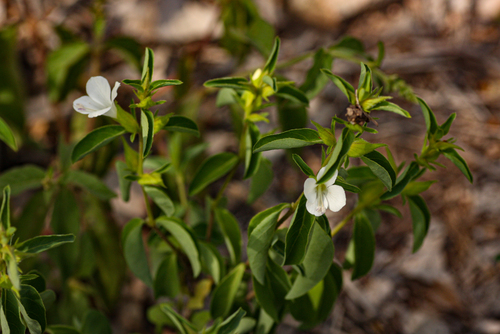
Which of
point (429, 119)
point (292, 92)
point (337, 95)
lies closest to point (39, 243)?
point (292, 92)

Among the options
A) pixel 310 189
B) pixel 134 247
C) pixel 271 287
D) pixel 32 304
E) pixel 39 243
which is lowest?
pixel 271 287

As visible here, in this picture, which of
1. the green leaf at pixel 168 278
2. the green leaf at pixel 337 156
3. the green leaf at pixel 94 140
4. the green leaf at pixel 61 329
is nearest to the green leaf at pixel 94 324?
the green leaf at pixel 61 329

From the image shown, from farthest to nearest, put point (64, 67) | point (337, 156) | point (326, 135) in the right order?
point (64, 67) < point (326, 135) < point (337, 156)

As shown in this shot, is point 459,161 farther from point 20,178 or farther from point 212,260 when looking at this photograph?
point 20,178

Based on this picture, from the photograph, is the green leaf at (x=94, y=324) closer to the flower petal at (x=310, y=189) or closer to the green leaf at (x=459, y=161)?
the flower petal at (x=310, y=189)

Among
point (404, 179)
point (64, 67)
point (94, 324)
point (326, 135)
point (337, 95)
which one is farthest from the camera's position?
point (337, 95)

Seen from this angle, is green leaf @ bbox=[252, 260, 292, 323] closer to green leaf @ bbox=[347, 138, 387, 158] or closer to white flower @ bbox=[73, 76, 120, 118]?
green leaf @ bbox=[347, 138, 387, 158]

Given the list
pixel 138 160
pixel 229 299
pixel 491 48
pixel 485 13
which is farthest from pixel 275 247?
pixel 485 13
